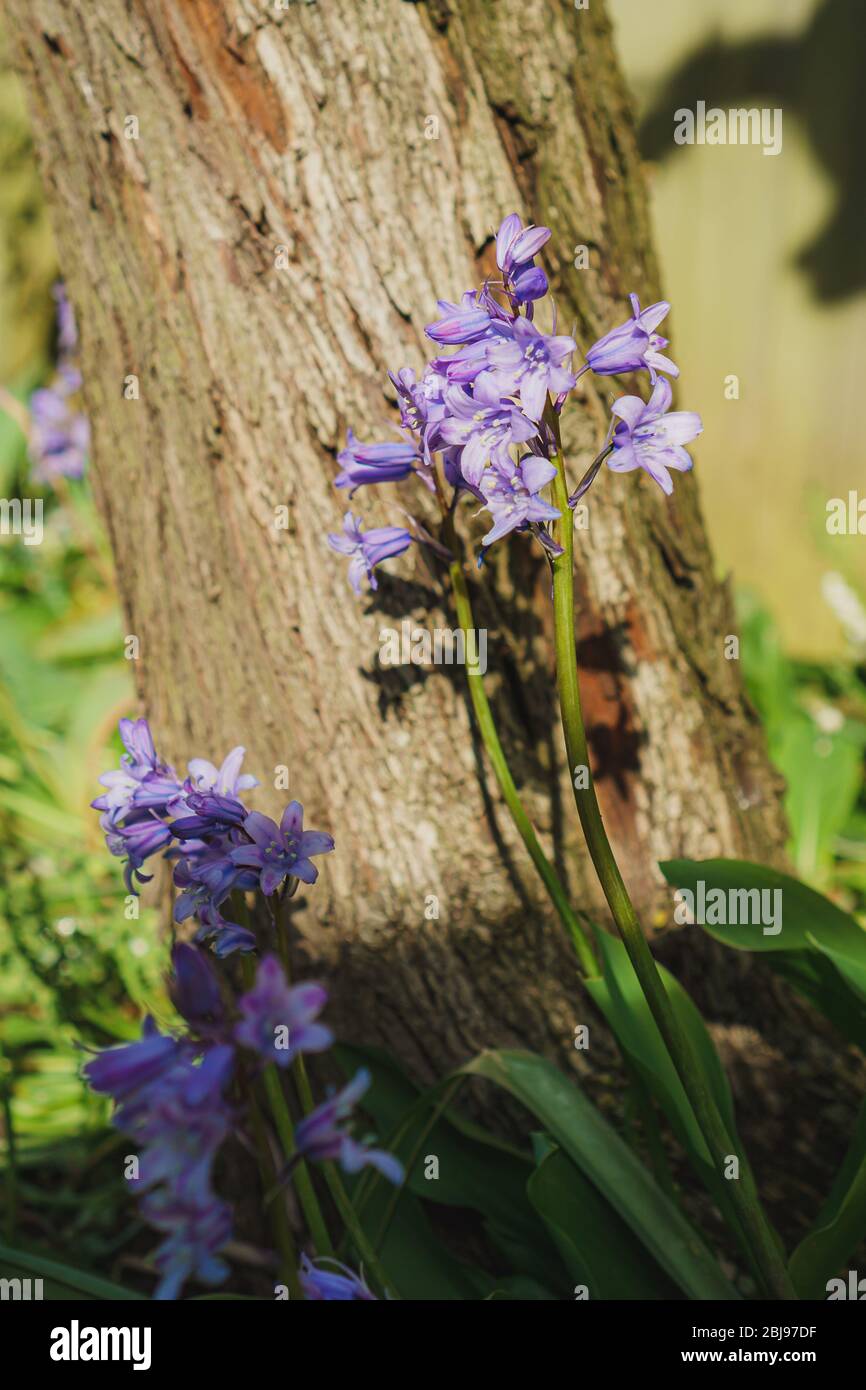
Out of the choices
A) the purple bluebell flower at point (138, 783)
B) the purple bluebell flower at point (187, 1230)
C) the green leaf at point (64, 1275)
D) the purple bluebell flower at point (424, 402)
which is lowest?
the green leaf at point (64, 1275)

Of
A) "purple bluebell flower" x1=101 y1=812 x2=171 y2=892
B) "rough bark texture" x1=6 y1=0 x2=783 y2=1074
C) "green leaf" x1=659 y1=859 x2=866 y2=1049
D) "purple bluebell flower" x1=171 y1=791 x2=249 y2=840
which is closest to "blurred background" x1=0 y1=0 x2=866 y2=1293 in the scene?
"rough bark texture" x1=6 y1=0 x2=783 y2=1074

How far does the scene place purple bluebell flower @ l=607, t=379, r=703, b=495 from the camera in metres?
0.95

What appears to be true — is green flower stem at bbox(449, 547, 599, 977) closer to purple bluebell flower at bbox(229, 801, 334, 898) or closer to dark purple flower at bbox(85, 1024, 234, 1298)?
purple bluebell flower at bbox(229, 801, 334, 898)

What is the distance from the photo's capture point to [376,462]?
3.72ft

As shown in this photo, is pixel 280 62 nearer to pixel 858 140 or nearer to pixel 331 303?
pixel 331 303

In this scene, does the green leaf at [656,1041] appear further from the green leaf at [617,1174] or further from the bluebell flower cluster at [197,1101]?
the bluebell flower cluster at [197,1101]

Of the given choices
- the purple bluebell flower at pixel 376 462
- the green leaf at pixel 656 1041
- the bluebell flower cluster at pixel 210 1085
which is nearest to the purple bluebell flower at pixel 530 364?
the purple bluebell flower at pixel 376 462

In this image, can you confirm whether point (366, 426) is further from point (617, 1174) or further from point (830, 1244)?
point (830, 1244)

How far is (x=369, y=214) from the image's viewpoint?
1.36 meters

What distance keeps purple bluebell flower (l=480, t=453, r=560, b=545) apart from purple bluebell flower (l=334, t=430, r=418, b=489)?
21 centimetres

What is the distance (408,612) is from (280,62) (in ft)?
→ 2.50

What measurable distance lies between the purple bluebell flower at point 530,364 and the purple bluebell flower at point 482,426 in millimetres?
11

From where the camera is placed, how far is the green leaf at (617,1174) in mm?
1194
